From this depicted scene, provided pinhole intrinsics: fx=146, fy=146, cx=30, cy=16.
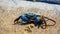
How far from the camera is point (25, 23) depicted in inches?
66.3

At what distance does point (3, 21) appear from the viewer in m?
1.78

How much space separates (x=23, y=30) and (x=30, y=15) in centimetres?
24

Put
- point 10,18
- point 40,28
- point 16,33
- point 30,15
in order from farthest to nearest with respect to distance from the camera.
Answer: point 10,18 → point 30,15 → point 40,28 → point 16,33

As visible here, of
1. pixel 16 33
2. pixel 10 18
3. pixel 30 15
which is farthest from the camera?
pixel 10 18

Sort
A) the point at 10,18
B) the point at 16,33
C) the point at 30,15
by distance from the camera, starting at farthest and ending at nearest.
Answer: the point at 10,18 < the point at 30,15 < the point at 16,33

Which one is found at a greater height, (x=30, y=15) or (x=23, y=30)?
(x=30, y=15)

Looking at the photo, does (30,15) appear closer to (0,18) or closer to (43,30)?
(43,30)

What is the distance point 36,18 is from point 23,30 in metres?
0.21

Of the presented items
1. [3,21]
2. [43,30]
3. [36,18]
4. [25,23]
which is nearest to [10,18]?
[3,21]

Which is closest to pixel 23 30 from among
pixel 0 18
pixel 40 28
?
pixel 40 28

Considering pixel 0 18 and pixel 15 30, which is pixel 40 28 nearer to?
pixel 15 30

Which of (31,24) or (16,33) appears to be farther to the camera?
(31,24)

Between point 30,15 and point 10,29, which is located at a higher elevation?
point 30,15

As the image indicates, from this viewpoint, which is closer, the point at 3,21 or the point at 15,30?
the point at 15,30
